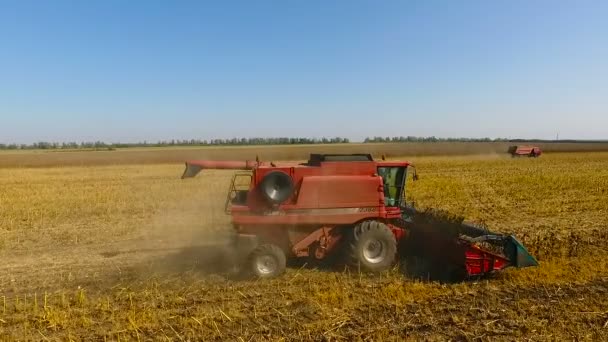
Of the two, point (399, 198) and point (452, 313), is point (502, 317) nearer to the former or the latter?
point (452, 313)

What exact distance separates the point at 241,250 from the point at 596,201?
13985 mm

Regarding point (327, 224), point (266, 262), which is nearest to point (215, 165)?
point (266, 262)

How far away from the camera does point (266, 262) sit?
846 cm

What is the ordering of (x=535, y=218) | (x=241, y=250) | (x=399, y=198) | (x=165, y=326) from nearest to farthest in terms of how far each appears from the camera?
(x=165, y=326) < (x=241, y=250) < (x=399, y=198) < (x=535, y=218)

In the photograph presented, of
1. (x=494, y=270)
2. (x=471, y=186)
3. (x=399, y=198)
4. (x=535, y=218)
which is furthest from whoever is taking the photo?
(x=471, y=186)

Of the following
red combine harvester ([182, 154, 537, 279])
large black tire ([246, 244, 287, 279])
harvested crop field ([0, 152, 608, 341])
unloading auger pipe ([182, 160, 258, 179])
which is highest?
unloading auger pipe ([182, 160, 258, 179])

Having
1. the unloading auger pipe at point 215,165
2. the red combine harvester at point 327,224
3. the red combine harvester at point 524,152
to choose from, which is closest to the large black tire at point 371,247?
the red combine harvester at point 327,224

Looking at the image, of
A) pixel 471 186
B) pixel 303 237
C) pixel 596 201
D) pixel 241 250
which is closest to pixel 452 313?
pixel 303 237

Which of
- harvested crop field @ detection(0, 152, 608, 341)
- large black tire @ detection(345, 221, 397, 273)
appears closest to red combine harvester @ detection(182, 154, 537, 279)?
large black tire @ detection(345, 221, 397, 273)

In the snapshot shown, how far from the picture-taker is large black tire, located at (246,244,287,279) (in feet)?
27.6

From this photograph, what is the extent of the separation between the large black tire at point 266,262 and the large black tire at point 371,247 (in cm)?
130

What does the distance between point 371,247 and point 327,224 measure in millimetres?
940

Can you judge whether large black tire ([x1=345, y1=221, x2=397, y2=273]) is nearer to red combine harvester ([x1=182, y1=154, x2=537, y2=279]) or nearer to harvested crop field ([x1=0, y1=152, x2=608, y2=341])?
red combine harvester ([x1=182, y1=154, x2=537, y2=279])

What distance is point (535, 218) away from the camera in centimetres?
1406
